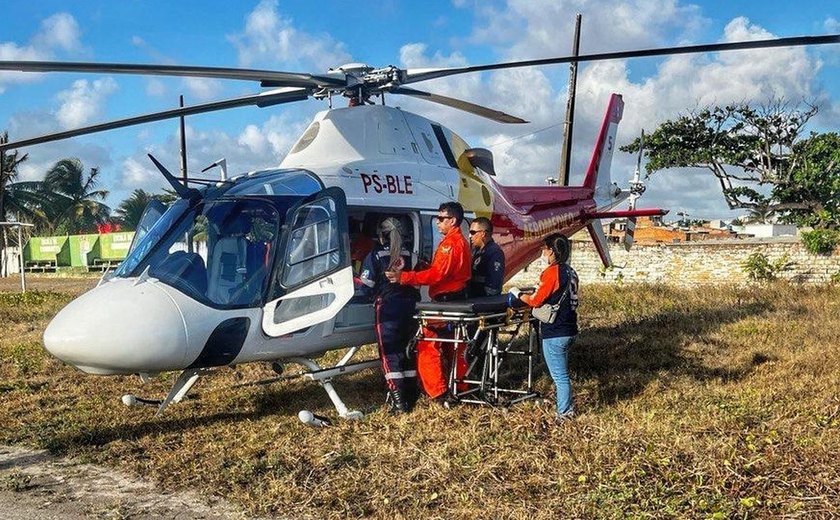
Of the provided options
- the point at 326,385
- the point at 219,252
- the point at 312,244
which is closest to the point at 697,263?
the point at 326,385

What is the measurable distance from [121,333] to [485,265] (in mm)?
3313

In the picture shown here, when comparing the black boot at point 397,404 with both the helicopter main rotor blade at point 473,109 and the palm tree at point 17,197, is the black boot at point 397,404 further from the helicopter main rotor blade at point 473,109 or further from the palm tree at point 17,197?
the palm tree at point 17,197

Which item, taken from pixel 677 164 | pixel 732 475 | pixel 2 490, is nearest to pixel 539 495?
pixel 732 475

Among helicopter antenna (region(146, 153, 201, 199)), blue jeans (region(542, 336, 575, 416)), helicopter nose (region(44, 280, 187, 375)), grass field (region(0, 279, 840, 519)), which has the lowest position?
grass field (region(0, 279, 840, 519))

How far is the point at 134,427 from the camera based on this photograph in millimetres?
6324

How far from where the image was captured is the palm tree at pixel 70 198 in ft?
143

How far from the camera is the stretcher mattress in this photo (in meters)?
6.05

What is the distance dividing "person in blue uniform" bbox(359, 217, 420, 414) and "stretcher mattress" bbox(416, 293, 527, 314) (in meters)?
0.30

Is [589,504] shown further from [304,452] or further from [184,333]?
[184,333]

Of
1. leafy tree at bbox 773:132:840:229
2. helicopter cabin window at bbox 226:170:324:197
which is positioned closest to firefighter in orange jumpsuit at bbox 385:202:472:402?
helicopter cabin window at bbox 226:170:324:197

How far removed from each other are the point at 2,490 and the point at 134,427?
60.0 inches

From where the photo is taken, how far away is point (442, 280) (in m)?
6.46

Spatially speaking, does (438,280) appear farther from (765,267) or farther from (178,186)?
(765,267)

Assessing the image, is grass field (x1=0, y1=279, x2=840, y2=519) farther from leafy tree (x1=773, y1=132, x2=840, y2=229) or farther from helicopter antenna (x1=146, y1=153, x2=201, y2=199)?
leafy tree (x1=773, y1=132, x2=840, y2=229)
